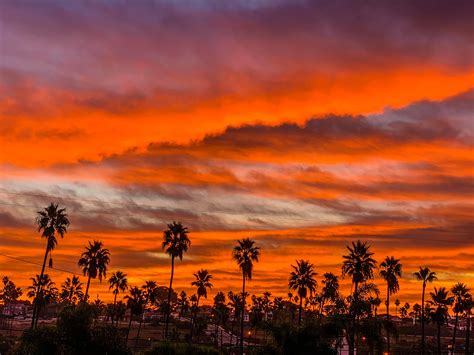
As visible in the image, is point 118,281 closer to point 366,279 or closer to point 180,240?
point 180,240

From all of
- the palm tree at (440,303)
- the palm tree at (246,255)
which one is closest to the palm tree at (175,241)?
the palm tree at (246,255)

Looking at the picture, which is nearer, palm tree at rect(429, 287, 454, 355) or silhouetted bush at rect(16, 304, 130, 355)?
silhouetted bush at rect(16, 304, 130, 355)

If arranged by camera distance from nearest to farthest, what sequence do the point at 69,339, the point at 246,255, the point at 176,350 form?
the point at 69,339 → the point at 176,350 → the point at 246,255

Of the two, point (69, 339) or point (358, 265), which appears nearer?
point (69, 339)

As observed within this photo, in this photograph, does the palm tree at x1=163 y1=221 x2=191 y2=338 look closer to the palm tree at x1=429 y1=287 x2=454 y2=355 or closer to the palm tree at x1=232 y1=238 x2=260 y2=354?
the palm tree at x1=232 y1=238 x2=260 y2=354

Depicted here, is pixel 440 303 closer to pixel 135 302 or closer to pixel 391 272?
pixel 391 272

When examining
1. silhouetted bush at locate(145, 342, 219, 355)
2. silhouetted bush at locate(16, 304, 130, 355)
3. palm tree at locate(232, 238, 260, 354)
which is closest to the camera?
silhouetted bush at locate(16, 304, 130, 355)

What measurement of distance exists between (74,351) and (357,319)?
36077 mm

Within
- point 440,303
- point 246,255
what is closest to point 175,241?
point 246,255

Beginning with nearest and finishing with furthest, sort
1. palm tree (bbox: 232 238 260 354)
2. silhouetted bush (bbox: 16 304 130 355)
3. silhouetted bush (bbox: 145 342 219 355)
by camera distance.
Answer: silhouetted bush (bbox: 16 304 130 355) → silhouetted bush (bbox: 145 342 219 355) → palm tree (bbox: 232 238 260 354)

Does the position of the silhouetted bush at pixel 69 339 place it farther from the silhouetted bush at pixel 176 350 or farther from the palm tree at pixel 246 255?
the palm tree at pixel 246 255

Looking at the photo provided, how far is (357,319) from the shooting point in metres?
67.6

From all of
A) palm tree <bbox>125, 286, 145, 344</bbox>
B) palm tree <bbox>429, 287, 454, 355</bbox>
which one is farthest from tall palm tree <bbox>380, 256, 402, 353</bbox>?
palm tree <bbox>125, 286, 145, 344</bbox>

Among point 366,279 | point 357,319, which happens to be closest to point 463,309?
point 366,279
